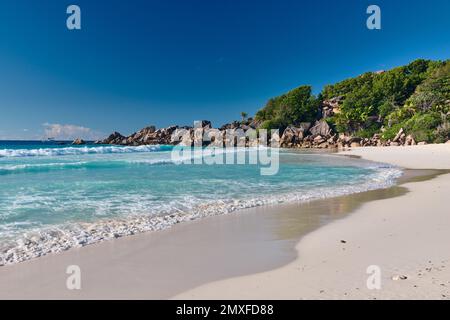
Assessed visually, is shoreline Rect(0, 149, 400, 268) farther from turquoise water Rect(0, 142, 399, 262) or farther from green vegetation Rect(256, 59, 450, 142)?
green vegetation Rect(256, 59, 450, 142)

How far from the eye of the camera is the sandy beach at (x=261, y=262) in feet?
11.6

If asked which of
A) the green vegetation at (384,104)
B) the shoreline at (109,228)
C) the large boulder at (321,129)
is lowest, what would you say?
the shoreline at (109,228)

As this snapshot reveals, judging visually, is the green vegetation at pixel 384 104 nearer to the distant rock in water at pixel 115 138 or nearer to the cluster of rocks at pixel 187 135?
the cluster of rocks at pixel 187 135

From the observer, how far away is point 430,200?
873 cm

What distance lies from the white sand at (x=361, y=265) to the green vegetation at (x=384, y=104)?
1613 inches

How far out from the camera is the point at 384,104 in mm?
61125

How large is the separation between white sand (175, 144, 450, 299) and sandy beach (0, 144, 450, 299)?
0.4 inches

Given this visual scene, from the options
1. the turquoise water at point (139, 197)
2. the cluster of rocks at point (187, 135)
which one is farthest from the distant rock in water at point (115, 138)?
the turquoise water at point (139, 197)

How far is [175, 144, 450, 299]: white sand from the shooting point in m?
3.40

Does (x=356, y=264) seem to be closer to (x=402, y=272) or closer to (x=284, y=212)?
(x=402, y=272)

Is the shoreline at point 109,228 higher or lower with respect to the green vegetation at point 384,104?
lower

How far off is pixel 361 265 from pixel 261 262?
4.44 ft

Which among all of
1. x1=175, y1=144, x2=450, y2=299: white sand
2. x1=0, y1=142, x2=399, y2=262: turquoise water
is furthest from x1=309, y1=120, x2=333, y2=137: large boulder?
x1=175, y1=144, x2=450, y2=299: white sand
